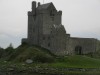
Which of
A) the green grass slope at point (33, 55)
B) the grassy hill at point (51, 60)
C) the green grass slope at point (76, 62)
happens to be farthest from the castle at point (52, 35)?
the green grass slope at point (76, 62)

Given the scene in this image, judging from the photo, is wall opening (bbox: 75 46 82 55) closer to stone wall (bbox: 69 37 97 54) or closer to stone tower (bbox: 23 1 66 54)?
stone wall (bbox: 69 37 97 54)

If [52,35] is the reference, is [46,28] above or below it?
above

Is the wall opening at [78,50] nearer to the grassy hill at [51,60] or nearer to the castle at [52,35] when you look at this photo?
the castle at [52,35]

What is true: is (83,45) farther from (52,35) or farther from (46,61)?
(46,61)

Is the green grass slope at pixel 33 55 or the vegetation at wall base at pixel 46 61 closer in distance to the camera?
the vegetation at wall base at pixel 46 61

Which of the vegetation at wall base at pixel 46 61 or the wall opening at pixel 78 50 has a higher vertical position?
the wall opening at pixel 78 50

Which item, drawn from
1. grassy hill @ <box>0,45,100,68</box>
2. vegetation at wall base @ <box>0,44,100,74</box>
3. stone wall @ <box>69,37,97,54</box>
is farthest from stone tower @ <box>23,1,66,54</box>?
stone wall @ <box>69,37,97,54</box>

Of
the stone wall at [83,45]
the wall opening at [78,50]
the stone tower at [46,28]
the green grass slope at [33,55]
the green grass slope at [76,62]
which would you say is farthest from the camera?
the wall opening at [78,50]

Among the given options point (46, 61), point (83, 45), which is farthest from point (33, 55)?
point (83, 45)

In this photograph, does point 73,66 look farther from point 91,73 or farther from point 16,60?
point 16,60

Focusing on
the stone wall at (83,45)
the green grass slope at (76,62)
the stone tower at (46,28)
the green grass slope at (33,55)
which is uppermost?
the stone tower at (46,28)

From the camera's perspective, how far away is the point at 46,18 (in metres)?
93.8

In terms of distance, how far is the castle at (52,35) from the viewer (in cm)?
8875

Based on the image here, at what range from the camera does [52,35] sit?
292ft
